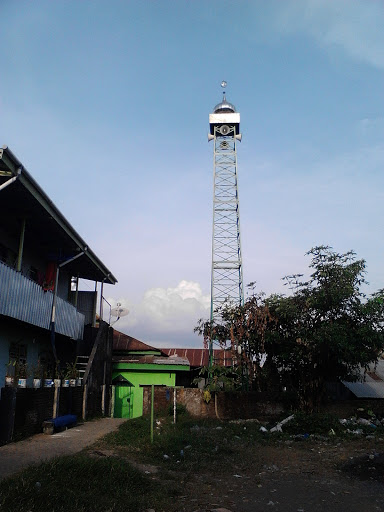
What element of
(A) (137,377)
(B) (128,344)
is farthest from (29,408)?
(B) (128,344)

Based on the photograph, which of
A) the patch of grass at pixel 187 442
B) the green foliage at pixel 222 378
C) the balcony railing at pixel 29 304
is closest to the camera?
the patch of grass at pixel 187 442

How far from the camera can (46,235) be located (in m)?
16.6

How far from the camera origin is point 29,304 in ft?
45.8

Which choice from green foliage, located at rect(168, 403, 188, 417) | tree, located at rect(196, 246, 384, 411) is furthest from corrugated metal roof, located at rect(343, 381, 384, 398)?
green foliage, located at rect(168, 403, 188, 417)

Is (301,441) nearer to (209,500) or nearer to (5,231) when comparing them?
(209,500)

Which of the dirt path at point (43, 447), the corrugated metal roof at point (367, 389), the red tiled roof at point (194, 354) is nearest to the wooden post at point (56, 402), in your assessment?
the dirt path at point (43, 447)

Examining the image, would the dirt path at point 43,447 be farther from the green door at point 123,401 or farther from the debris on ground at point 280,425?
the green door at point 123,401

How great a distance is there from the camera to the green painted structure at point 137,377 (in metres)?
21.8

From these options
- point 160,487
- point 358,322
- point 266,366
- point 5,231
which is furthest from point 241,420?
point 5,231

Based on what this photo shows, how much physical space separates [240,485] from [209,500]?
1.20 meters

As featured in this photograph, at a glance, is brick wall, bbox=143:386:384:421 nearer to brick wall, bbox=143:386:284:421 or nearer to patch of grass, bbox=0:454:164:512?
brick wall, bbox=143:386:284:421

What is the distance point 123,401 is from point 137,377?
1.35m

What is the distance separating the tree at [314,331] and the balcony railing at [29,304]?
585 centimetres

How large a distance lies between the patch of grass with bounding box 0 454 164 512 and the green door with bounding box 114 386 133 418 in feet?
47.5
